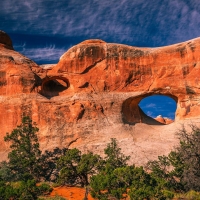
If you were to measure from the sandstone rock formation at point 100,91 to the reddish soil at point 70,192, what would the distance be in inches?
236

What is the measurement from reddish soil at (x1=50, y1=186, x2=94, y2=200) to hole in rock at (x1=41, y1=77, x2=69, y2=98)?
12.3 meters

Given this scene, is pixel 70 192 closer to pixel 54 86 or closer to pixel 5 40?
pixel 54 86

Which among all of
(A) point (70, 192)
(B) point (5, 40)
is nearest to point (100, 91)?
(A) point (70, 192)

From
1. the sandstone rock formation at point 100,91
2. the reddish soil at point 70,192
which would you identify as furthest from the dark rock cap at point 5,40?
the reddish soil at point 70,192

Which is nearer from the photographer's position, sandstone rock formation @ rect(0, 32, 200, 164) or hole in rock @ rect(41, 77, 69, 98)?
sandstone rock formation @ rect(0, 32, 200, 164)

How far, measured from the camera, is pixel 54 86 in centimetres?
3084

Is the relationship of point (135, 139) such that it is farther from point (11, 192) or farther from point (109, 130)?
point (11, 192)

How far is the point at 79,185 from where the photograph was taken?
21.2 m

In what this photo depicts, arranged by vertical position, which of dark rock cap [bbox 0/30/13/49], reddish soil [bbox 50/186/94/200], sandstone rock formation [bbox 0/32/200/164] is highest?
dark rock cap [bbox 0/30/13/49]

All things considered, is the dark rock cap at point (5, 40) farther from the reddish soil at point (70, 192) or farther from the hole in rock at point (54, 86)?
the reddish soil at point (70, 192)

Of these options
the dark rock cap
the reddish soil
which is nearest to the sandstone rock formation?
the dark rock cap

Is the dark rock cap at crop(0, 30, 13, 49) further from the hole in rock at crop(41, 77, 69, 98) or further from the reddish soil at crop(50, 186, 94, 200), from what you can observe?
the reddish soil at crop(50, 186, 94, 200)

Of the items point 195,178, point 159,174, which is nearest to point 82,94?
point 159,174

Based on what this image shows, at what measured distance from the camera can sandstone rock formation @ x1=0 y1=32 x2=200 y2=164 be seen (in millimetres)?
25828
